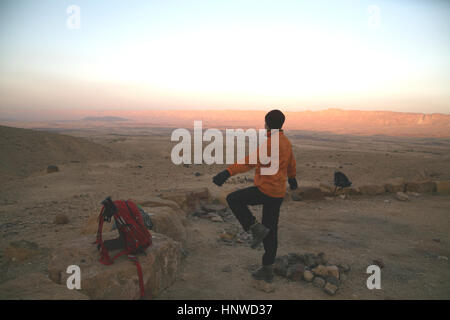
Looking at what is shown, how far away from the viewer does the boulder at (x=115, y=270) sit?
3105 millimetres

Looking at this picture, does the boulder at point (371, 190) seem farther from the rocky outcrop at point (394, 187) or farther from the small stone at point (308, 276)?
the small stone at point (308, 276)

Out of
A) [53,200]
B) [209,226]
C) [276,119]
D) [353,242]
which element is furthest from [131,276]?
[53,200]

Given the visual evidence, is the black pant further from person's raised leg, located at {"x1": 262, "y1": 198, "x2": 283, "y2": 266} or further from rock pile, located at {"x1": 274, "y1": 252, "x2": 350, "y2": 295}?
rock pile, located at {"x1": 274, "y1": 252, "x2": 350, "y2": 295}

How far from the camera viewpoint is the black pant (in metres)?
3.72

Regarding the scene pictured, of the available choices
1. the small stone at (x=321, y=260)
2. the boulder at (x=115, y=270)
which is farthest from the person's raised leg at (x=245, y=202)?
the small stone at (x=321, y=260)

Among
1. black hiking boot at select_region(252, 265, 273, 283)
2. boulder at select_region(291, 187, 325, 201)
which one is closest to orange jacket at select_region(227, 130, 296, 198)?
black hiking boot at select_region(252, 265, 273, 283)

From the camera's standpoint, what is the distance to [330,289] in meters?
3.68

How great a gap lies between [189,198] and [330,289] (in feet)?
14.9

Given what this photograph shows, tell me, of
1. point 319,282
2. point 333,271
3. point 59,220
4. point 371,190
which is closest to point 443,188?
point 371,190

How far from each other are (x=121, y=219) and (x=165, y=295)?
1078 millimetres

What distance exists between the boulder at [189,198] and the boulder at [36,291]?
4.20 meters

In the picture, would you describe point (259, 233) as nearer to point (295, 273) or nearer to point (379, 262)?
point (295, 273)

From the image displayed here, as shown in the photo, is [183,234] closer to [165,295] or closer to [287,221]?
[165,295]

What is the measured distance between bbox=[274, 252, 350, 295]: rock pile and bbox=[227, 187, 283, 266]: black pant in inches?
17.7
